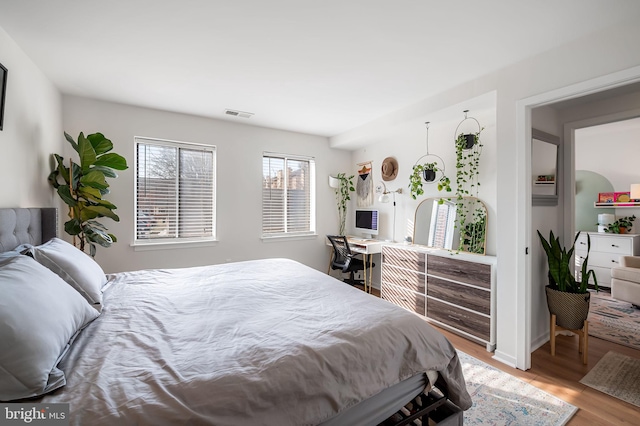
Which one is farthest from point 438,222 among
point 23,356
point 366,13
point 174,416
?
point 23,356

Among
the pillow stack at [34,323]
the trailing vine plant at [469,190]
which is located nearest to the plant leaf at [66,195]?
the pillow stack at [34,323]

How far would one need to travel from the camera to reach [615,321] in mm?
3240

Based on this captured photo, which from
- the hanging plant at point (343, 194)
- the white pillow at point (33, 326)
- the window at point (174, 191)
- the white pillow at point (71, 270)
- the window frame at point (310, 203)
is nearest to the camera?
the white pillow at point (33, 326)

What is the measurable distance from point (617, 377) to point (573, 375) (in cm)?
31

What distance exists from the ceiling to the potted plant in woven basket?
1.79 metres

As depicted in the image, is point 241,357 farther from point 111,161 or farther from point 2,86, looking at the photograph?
point 111,161

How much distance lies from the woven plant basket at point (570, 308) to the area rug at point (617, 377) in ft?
1.11

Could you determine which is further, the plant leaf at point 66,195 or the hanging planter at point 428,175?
the hanging planter at point 428,175

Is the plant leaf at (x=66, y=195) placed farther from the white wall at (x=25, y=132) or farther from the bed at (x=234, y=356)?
the bed at (x=234, y=356)

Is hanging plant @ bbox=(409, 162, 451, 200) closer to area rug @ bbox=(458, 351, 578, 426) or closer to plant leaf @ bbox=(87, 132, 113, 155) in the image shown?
area rug @ bbox=(458, 351, 578, 426)

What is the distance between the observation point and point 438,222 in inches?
139

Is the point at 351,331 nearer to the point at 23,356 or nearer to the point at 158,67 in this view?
the point at 23,356

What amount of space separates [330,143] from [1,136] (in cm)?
380

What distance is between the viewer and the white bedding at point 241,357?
0.90 meters
